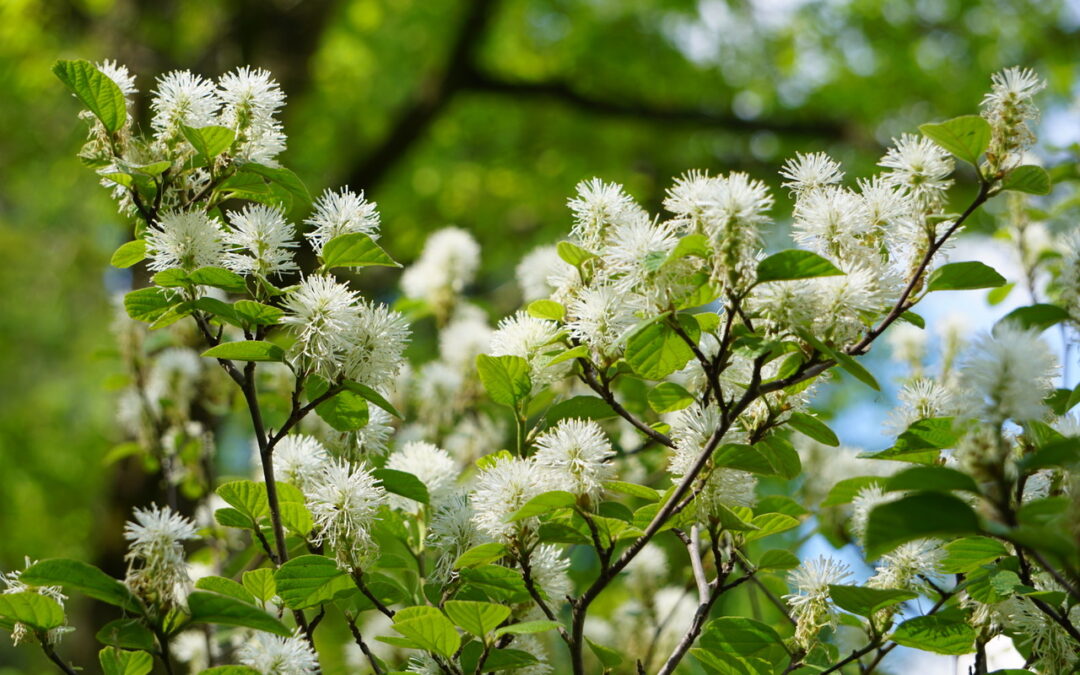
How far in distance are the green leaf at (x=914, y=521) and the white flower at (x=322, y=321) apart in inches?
30.3

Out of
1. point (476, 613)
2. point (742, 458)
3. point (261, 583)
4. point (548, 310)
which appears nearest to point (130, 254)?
point (261, 583)

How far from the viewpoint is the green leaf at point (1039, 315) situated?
133 cm

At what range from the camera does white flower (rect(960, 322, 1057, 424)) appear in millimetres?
925

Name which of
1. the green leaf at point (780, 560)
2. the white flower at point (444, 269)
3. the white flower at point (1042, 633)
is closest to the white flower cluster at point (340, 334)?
the green leaf at point (780, 560)

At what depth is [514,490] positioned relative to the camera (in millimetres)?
1294

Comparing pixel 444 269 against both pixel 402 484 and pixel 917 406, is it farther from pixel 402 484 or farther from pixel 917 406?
pixel 917 406

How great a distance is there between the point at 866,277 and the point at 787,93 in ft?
26.0

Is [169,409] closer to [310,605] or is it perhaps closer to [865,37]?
[310,605]

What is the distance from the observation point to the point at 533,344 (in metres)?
1.49

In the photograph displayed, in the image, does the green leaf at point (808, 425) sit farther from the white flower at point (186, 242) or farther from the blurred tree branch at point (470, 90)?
the blurred tree branch at point (470, 90)

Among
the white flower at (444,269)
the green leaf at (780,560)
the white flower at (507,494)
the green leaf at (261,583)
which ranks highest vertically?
the white flower at (444,269)

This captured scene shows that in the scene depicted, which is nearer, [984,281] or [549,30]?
[984,281]

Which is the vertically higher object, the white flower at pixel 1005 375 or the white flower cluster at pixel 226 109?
the white flower cluster at pixel 226 109

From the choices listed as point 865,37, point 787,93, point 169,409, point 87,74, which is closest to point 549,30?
point 787,93
